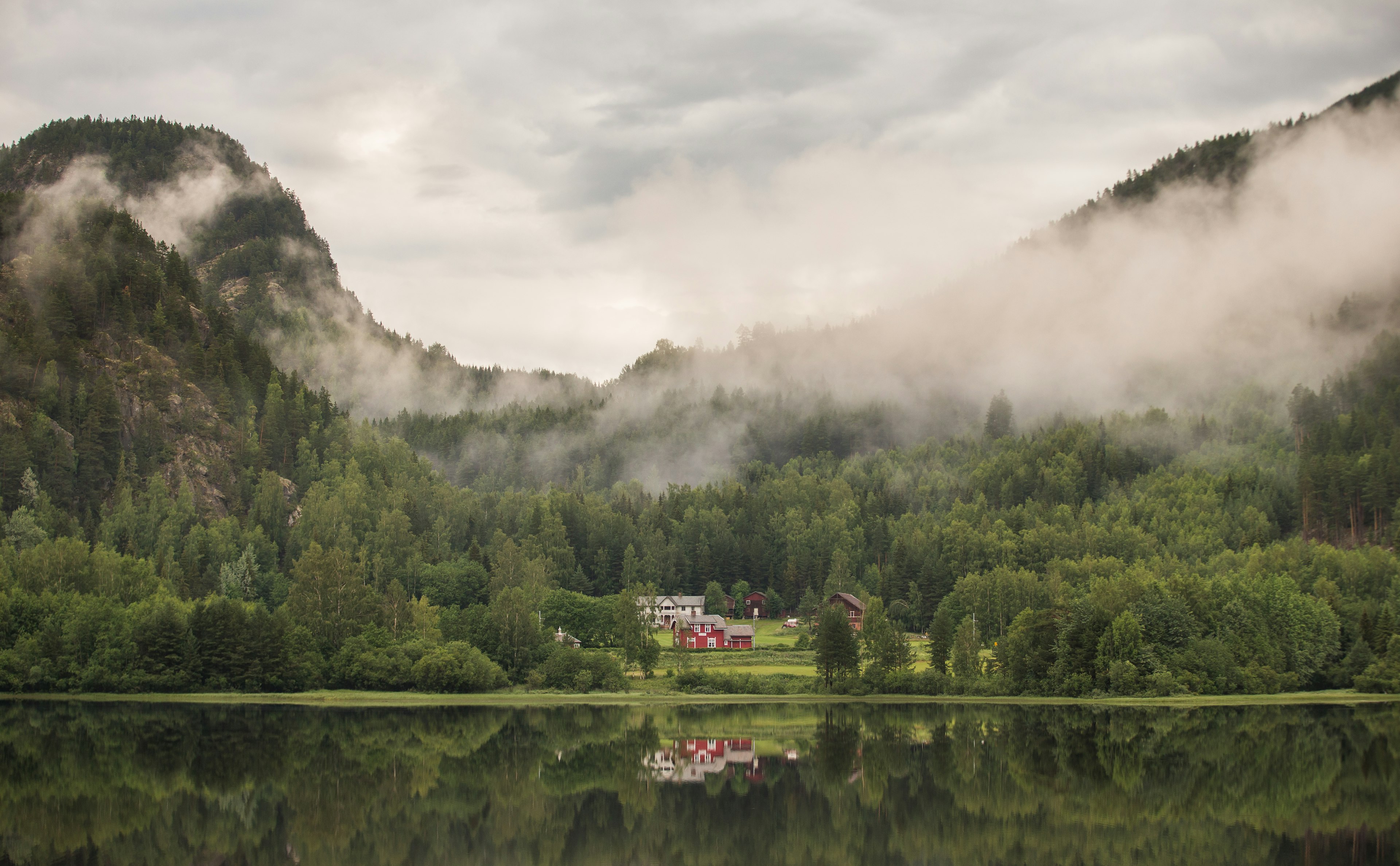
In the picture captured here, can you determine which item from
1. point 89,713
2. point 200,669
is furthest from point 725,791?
point 200,669

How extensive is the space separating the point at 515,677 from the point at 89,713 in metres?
33.2

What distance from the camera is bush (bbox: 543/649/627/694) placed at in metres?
99.4

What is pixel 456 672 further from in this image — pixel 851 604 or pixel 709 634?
pixel 851 604

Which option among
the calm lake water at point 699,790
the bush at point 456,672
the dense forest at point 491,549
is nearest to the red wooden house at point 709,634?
the dense forest at point 491,549

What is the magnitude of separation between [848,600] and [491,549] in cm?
4674

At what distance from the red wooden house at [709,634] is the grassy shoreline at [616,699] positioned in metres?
38.6

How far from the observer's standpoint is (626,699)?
93.9 metres

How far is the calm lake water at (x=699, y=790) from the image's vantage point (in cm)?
4291

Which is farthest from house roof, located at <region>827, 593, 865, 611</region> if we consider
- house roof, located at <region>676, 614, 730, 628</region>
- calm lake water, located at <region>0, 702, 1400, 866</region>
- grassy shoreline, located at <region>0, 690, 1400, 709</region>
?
calm lake water, located at <region>0, 702, 1400, 866</region>

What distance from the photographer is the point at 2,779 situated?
178 feet

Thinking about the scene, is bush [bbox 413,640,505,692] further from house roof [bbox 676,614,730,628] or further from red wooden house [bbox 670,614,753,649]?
house roof [bbox 676,614,730,628]

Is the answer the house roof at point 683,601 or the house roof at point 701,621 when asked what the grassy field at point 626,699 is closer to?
the house roof at point 701,621

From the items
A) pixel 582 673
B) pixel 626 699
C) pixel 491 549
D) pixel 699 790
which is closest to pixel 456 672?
pixel 582 673

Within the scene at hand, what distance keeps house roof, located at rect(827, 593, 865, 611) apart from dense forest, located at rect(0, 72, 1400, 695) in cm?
402
